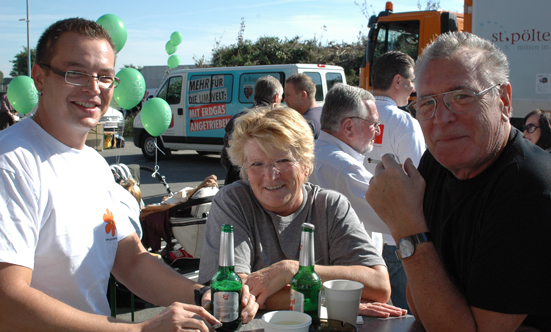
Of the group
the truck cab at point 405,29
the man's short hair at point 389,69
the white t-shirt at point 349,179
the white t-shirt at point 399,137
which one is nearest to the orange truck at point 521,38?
the truck cab at point 405,29

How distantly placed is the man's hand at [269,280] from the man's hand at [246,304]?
0.11m

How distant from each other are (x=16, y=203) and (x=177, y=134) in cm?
1122

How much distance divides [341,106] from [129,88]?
13.7 ft

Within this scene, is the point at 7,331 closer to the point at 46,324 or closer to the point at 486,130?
the point at 46,324

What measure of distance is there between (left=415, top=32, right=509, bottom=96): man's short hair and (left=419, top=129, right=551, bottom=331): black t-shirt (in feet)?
0.70

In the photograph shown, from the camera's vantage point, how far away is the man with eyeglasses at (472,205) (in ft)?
4.23

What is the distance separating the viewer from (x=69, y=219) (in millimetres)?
1652

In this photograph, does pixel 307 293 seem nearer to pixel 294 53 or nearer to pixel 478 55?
pixel 478 55

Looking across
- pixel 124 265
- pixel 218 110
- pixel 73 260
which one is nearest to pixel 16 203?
pixel 73 260

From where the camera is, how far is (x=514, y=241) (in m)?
1.30

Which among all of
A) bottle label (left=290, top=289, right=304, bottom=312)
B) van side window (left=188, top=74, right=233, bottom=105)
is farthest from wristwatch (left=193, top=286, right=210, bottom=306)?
van side window (left=188, top=74, right=233, bottom=105)

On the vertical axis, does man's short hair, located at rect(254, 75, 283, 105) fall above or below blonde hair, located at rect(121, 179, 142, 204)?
above

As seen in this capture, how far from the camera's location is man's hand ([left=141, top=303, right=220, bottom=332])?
4.71 ft

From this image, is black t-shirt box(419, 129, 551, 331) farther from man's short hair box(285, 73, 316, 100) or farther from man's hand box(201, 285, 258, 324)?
man's short hair box(285, 73, 316, 100)
